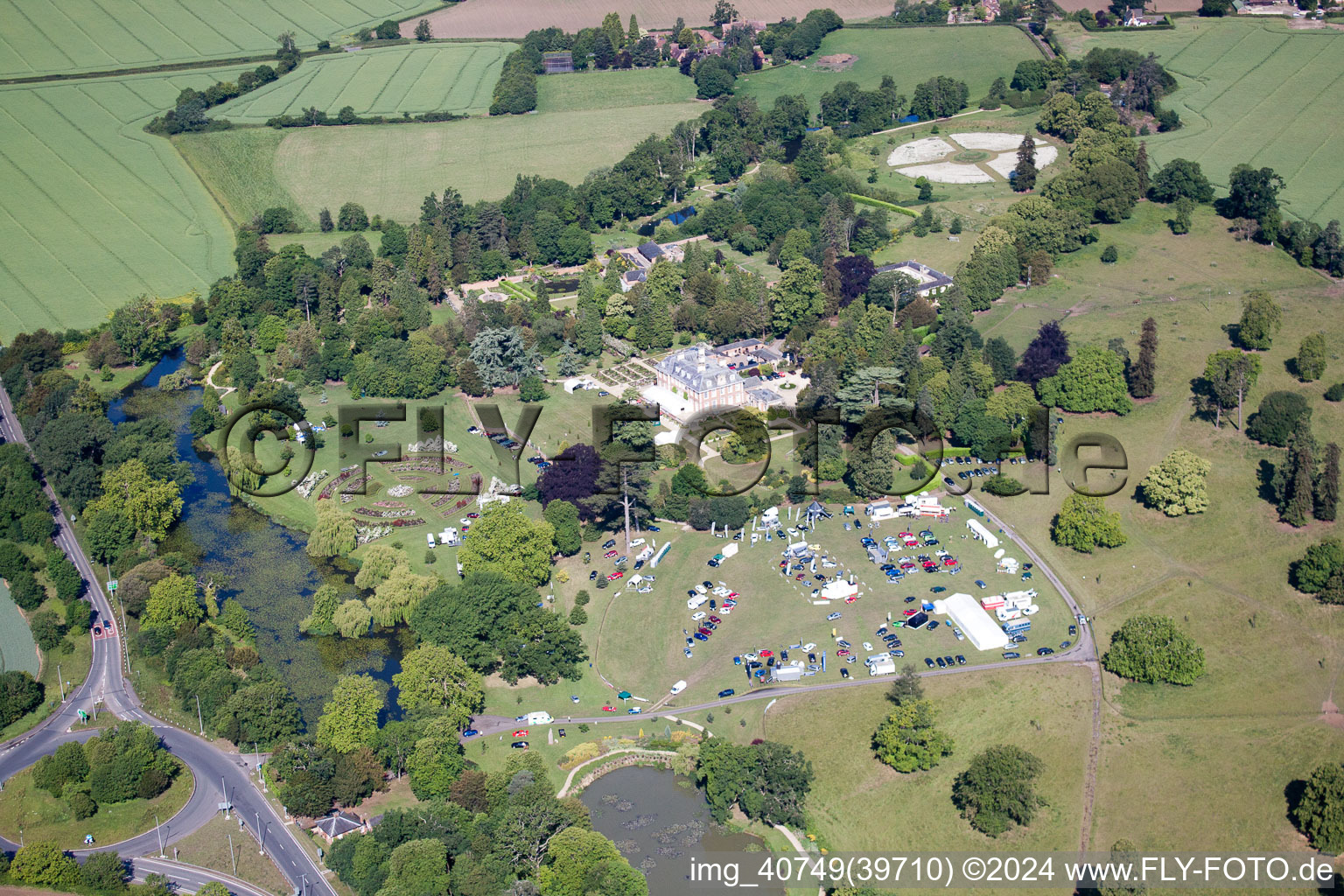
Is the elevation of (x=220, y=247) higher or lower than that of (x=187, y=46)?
lower

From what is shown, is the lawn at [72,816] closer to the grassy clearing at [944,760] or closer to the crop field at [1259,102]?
the grassy clearing at [944,760]

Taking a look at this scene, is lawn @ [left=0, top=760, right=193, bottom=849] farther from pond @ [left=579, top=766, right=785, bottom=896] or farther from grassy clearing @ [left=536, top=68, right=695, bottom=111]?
grassy clearing @ [left=536, top=68, right=695, bottom=111]

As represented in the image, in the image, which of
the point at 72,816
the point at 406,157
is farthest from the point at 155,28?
the point at 72,816

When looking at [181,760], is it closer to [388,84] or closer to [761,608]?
[761,608]

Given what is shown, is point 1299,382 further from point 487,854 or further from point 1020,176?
point 487,854

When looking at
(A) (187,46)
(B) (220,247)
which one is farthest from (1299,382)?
(A) (187,46)

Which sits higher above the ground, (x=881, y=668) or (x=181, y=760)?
(x=881, y=668)

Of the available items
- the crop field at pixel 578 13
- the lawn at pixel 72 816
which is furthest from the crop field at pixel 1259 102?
the lawn at pixel 72 816
